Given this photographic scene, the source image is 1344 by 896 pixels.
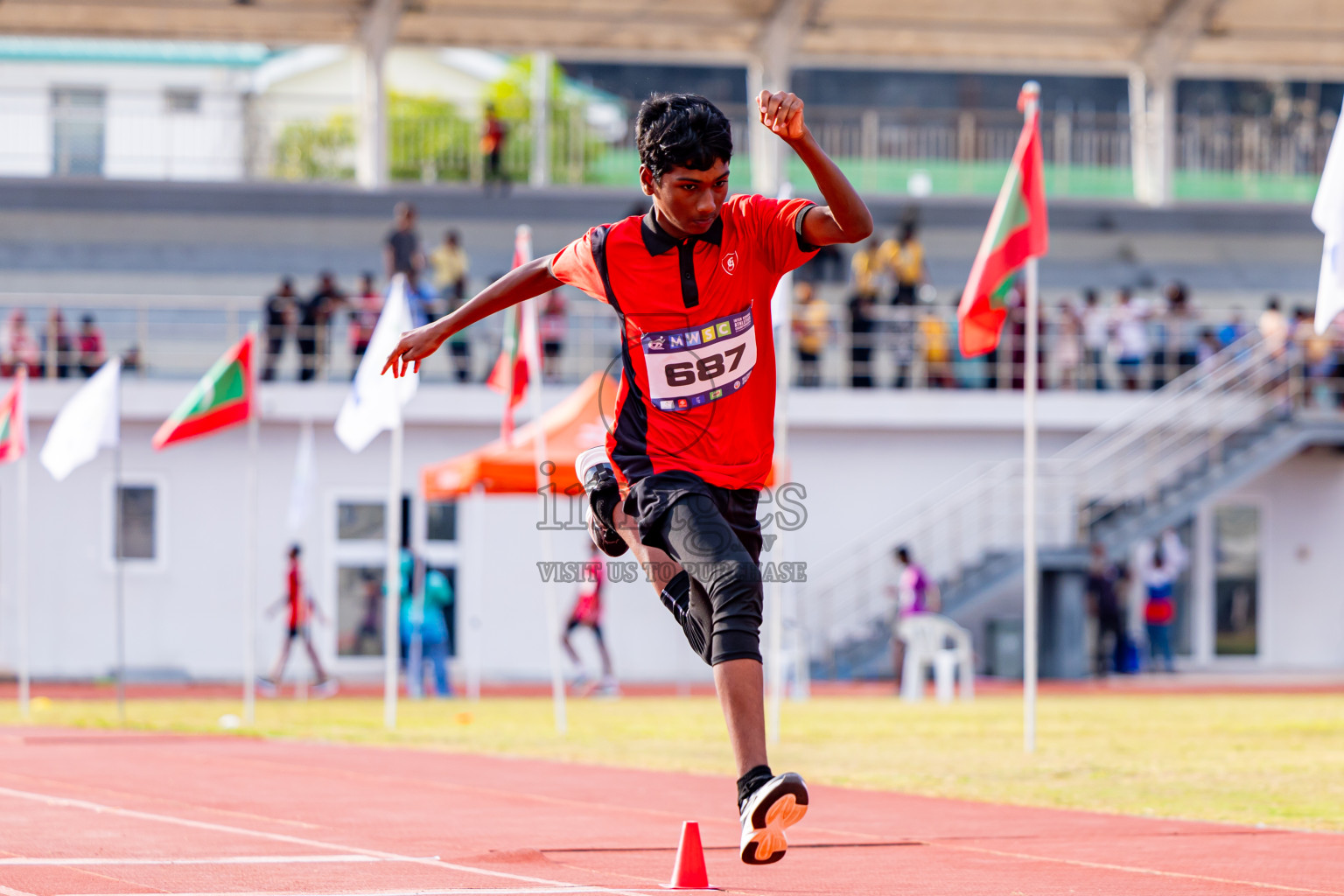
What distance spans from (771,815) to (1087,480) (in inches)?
890

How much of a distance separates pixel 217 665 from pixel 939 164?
17.6 m

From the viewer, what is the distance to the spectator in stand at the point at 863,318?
27203mm

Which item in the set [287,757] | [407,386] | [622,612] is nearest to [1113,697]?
[622,612]

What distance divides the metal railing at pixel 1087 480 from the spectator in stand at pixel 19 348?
1145 cm

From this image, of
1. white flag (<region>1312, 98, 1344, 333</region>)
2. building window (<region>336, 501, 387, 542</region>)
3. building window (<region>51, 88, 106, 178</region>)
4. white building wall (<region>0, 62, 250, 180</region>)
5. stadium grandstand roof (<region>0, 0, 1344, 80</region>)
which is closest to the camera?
white flag (<region>1312, 98, 1344, 333</region>)

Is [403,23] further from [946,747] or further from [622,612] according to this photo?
[946,747]

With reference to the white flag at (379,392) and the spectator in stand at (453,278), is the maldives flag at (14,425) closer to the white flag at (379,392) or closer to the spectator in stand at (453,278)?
the white flag at (379,392)

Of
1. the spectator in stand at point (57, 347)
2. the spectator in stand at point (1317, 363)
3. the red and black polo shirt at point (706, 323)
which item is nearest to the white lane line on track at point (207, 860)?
the red and black polo shirt at point (706, 323)

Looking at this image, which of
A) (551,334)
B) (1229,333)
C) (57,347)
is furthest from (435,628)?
(1229,333)

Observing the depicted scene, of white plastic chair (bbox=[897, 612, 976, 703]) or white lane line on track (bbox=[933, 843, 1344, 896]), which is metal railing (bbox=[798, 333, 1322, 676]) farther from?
white lane line on track (bbox=[933, 843, 1344, 896])

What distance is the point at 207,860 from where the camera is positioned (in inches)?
258

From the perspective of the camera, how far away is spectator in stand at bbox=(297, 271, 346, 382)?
26.1m

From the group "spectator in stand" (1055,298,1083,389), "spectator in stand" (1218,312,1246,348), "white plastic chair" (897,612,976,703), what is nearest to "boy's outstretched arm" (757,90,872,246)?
"white plastic chair" (897,612,976,703)

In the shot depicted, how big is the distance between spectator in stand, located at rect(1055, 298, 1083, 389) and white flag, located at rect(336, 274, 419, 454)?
14118mm
